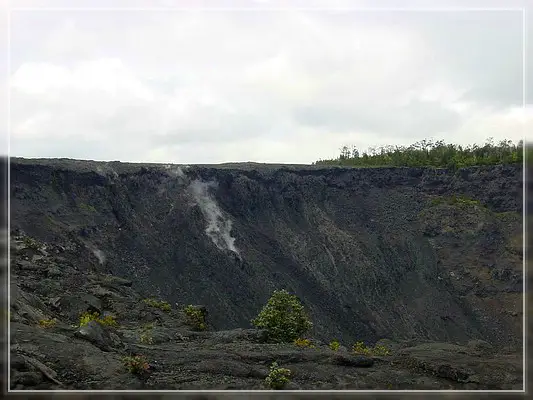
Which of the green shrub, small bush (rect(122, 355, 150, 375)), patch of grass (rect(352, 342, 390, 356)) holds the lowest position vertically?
patch of grass (rect(352, 342, 390, 356))

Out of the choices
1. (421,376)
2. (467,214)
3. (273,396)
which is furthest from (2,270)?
→ (467,214)

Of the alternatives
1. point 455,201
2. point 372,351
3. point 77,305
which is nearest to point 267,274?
point 77,305

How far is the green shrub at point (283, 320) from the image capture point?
60.3 feet

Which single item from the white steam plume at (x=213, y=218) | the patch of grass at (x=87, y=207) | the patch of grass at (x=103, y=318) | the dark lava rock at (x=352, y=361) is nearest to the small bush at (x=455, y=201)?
the white steam plume at (x=213, y=218)

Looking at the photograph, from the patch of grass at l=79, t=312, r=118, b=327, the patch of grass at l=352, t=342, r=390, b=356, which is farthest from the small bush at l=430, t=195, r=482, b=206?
the patch of grass at l=79, t=312, r=118, b=327

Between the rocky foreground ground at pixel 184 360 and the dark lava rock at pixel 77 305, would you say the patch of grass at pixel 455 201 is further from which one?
the dark lava rock at pixel 77 305

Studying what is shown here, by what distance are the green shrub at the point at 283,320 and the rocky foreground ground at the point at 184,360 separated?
33.1 inches

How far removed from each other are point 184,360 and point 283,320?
22.9 feet

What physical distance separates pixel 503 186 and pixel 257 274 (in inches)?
1117

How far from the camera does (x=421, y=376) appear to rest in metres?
12.0

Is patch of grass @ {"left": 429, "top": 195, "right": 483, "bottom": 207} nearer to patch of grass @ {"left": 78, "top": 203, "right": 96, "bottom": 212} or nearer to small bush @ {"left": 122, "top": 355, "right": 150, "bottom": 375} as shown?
patch of grass @ {"left": 78, "top": 203, "right": 96, "bottom": 212}

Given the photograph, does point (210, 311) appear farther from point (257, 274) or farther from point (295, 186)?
point (295, 186)

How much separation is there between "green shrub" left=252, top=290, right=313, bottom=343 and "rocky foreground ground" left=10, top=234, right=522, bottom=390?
0.84 m

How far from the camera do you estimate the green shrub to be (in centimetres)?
1838
